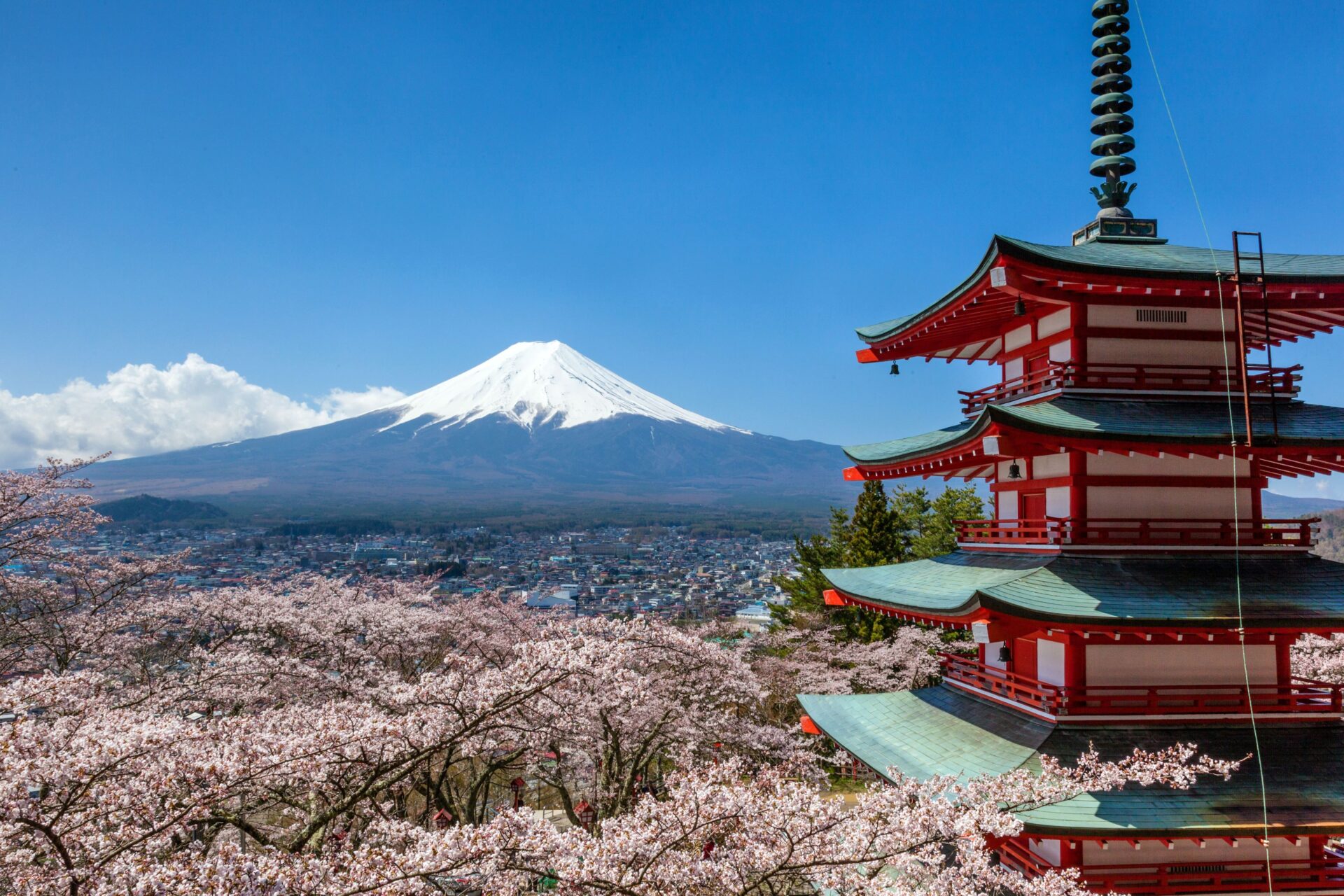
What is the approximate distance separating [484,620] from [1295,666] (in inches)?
607

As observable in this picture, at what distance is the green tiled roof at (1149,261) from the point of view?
6.71 metres

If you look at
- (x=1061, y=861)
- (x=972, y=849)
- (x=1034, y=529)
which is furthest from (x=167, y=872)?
(x=1034, y=529)

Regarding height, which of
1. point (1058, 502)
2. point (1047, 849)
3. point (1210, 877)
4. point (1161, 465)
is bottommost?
point (1210, 877)

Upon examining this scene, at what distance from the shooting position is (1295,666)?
12.2m

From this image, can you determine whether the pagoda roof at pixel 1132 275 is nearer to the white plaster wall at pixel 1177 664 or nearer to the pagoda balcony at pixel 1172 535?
the pagoda balcony at pixel 1172 535

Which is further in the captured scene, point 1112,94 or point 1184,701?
point 1112,94

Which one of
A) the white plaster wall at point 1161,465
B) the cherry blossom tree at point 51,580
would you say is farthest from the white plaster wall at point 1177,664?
the cherry blossom tree at point 51,580

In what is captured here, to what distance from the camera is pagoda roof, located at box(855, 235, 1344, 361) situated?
6.75m

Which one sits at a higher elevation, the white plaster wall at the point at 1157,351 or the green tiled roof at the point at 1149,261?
the green tiled roof at the point at 1149,261

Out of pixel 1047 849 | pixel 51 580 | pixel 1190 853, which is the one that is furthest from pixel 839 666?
pixel 51 580

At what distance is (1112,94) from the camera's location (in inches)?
332

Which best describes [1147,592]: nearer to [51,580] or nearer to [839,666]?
[839,666]

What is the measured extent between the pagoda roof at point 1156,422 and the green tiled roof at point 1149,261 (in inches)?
49.9

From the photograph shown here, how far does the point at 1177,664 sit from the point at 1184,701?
1.07 ft
